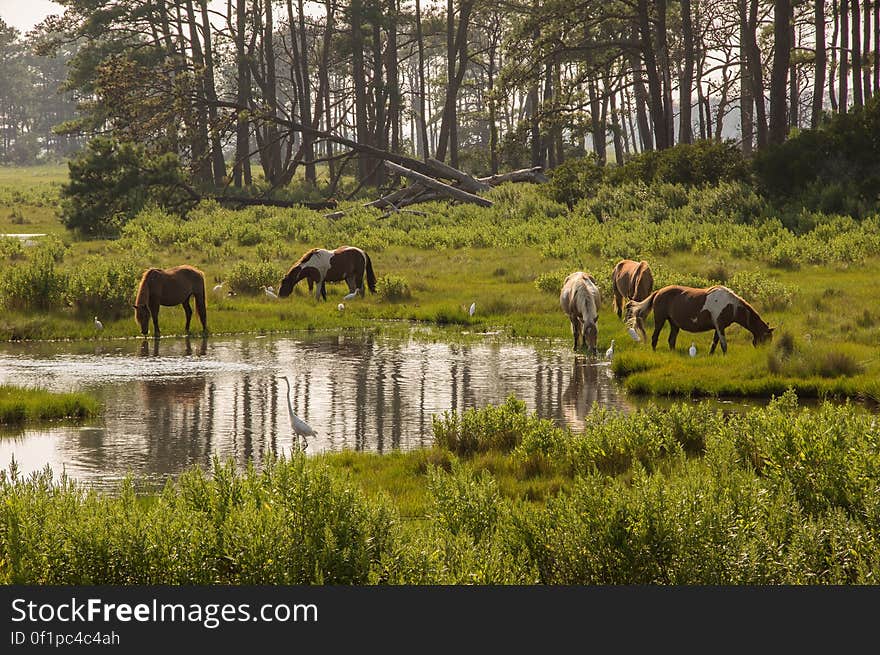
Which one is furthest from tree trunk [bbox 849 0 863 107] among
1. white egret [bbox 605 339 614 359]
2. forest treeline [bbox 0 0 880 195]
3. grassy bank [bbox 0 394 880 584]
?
grassy bank [bbox 0 394 880 584]

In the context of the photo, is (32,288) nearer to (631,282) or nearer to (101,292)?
(101,292)

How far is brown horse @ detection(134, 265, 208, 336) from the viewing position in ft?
66.3

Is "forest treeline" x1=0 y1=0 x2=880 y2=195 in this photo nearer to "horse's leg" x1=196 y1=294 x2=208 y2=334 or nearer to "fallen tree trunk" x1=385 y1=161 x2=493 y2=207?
"fallen tree trunk" x1=385 y1=161 x2=493 y2=207

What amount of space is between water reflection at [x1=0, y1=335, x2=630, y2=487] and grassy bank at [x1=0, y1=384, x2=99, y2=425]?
302mm

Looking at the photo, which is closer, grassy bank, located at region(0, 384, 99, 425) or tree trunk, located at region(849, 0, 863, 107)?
grassy bank, located at region(0, 384, 99, 425)

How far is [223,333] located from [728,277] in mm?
10852

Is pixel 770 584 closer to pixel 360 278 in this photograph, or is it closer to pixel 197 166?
pixel 360 278

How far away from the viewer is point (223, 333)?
21.4 m

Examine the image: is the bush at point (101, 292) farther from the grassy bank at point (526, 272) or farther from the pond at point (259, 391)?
the pond at point (259, 391)

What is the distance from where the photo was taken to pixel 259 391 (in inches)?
600

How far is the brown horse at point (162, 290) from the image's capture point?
20203 millimetres

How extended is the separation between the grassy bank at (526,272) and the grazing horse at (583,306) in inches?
26.1

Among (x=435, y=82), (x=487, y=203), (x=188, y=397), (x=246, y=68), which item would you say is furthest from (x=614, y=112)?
(x=188, y=397)

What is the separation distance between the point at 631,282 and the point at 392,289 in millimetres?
6673
